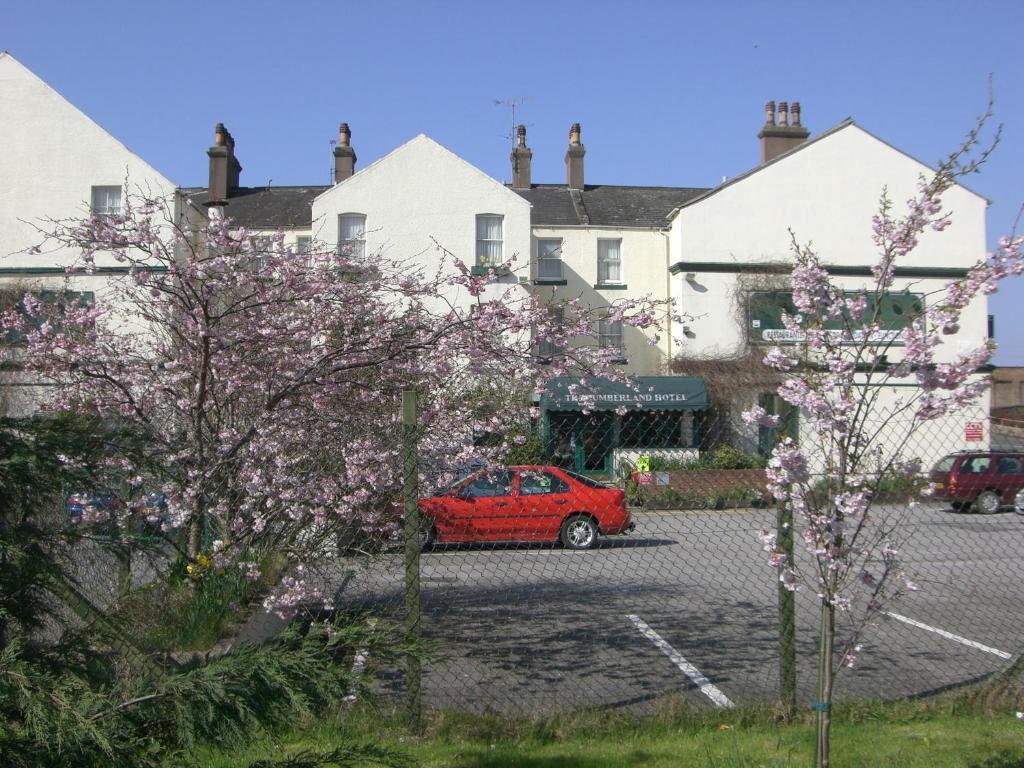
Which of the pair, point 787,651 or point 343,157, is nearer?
point 787,651

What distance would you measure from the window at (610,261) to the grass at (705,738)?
21.6m

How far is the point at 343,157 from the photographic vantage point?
2920 centimetres

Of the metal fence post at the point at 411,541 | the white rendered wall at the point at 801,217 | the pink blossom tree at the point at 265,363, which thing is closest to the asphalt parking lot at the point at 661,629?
the metal fence post at the point at 411,541

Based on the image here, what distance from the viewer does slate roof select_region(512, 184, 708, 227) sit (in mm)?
26969

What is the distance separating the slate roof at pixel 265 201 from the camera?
25.6 m

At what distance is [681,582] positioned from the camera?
9.66m

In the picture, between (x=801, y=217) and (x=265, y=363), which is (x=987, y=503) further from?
(x=801, y=217)

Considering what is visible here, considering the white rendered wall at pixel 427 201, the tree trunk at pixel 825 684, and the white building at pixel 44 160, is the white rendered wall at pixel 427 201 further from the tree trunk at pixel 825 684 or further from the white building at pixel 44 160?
the tree trunk at pixel 825 684

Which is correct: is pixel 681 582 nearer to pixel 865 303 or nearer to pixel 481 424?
pixel 481 424

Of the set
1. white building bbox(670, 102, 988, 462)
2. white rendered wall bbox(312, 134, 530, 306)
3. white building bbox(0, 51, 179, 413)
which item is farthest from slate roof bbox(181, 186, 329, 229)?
white building bbox(670, 102, 988, 462)

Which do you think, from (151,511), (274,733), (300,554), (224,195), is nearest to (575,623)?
(300,554)

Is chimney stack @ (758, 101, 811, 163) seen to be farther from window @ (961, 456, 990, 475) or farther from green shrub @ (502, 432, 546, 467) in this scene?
green shrub @ (502, 432, 546, 467)

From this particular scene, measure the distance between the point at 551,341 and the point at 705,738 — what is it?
2851 millimetres

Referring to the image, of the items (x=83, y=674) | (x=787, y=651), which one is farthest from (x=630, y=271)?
(x=83, y=674)
